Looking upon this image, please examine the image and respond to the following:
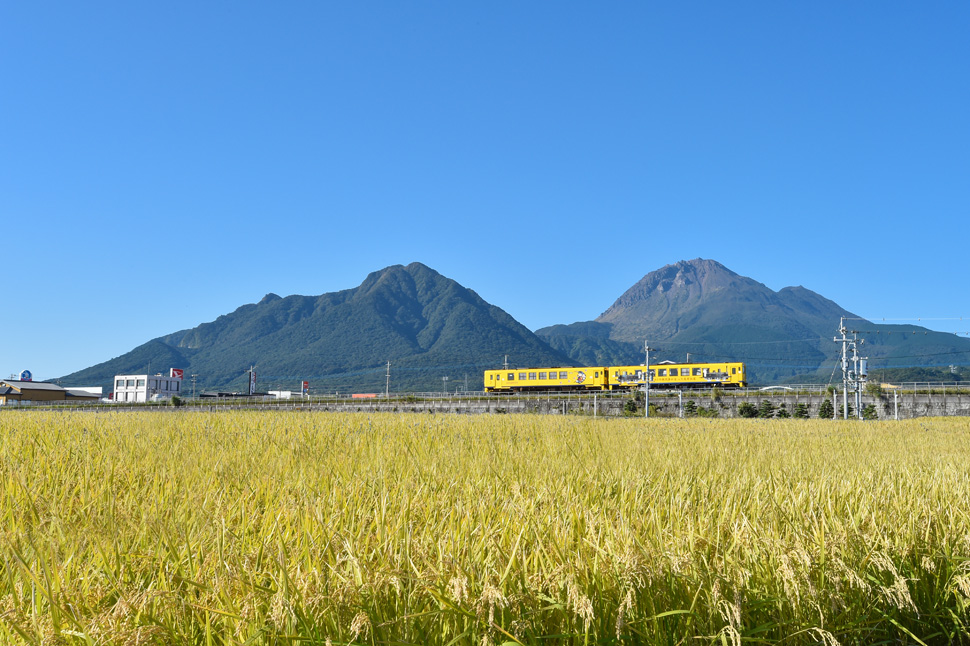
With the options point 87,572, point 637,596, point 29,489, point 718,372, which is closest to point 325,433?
point 29,489

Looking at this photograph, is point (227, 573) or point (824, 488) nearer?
point (227, 573)

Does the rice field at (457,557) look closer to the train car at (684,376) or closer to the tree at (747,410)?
the tree at (747,410)

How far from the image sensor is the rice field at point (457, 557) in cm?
158

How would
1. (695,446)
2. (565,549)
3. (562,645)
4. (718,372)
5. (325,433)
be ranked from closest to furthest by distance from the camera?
(562,645) → (565,549) → (325,433) → (695,446) → (718,372)

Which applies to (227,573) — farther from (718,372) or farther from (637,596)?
(718,372)

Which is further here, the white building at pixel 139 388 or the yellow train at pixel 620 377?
the white building at pixel 139 388

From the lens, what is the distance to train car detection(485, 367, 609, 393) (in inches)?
2282

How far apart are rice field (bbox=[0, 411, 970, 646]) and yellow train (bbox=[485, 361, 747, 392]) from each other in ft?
172

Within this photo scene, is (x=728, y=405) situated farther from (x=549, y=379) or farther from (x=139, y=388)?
(x=139, y=388)

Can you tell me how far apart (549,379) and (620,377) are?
22.7ft

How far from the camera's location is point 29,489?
324 cm

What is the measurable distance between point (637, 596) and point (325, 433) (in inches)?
205

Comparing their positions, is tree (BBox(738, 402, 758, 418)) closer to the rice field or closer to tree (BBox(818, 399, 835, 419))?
tree (BBox(818, 399, 835, 419))

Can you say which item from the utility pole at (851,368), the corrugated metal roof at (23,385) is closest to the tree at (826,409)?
the utility pole at (851,368)
